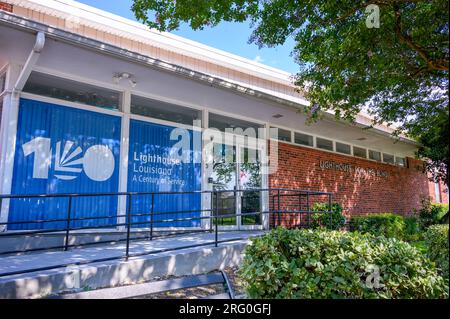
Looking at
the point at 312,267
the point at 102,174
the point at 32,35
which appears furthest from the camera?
Answer: the point at 102,174

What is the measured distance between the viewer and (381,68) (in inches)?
222

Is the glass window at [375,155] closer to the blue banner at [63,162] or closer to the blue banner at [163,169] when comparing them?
the blue banner at [163,169]

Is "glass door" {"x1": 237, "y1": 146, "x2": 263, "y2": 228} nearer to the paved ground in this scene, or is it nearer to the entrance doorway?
the entrance doorway

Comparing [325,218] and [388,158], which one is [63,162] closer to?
[325,218]

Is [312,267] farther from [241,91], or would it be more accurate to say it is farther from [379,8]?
[241,91]

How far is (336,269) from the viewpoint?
2955mm

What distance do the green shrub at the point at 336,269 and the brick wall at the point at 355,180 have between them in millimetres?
6075

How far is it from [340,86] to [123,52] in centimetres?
327

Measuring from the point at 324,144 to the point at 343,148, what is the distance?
1073 mm

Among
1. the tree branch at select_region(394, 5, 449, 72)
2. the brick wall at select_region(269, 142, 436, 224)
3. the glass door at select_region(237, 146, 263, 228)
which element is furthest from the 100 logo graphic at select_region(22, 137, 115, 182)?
the tree branch at select_region(394, 5, 449, 72)

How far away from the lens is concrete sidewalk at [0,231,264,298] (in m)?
3.87

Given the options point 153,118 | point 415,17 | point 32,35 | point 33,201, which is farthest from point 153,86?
point 415,17
